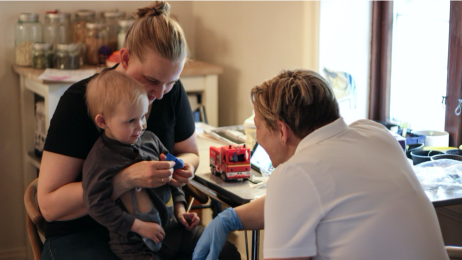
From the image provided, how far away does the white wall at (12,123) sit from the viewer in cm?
285

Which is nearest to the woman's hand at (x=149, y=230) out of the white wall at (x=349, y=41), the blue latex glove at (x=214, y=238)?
the blue latex glove at (x=214, y=238)

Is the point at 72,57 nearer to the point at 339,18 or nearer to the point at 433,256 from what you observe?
the point at 339,18

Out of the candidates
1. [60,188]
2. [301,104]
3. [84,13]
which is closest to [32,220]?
[60,188]

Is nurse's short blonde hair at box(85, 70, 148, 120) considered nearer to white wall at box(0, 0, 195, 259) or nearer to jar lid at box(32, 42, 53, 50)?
jar lid at box(32, 42, 53, 50)

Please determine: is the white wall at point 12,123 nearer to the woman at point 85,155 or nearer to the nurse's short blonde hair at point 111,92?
the woman at point 85,155

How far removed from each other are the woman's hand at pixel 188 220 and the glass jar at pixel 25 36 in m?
1.61

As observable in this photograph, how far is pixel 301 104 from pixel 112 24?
2.04 metres

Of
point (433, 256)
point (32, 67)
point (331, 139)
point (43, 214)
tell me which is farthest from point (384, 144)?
point (32, 67)

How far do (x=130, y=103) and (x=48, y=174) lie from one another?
0.32 metres

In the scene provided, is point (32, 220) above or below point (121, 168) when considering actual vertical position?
below

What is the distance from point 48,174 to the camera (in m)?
1.49

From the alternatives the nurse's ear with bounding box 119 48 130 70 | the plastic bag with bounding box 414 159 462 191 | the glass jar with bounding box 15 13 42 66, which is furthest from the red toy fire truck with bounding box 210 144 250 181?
the glass jar with bounding box 15 13 42 66

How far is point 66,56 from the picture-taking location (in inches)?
108

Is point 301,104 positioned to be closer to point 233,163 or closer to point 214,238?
point 214,238
